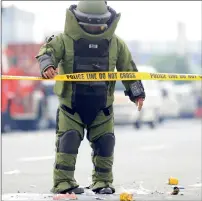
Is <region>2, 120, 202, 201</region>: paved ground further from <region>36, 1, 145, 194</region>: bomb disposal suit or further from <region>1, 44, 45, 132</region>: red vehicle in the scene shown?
<region>1, 44, 45, 132</region>: red vehicle

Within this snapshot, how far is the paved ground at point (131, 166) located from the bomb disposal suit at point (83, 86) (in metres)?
0.46

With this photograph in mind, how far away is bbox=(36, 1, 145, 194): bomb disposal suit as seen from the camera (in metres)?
6.70

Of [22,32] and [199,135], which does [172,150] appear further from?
[22,32]

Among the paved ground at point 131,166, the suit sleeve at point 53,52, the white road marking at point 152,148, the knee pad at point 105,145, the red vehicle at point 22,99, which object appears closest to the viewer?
the suit sleeve at point 53,52

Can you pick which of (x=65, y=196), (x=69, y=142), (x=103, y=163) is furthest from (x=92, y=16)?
(x=65, y=196)

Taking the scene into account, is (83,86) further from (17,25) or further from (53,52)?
(17,25)

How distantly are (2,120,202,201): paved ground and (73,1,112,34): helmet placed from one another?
5.00 feet

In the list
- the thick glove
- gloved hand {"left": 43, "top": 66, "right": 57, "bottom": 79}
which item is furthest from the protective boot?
gloved hand {"left": 43, "top": 66, "right": 57, "bottom": 79}

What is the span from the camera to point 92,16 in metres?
6.68

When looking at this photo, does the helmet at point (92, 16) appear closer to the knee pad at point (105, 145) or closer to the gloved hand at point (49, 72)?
the gloved hand at point (49, 72)

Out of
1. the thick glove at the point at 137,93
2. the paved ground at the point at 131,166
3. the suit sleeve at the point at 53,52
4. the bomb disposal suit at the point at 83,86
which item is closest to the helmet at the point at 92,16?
the bomb disposal suit at the point at 83,86

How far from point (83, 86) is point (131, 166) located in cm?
342

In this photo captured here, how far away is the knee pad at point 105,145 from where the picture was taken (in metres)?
6.97

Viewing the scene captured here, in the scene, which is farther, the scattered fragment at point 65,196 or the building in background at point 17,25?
the building in background at point 17,25
